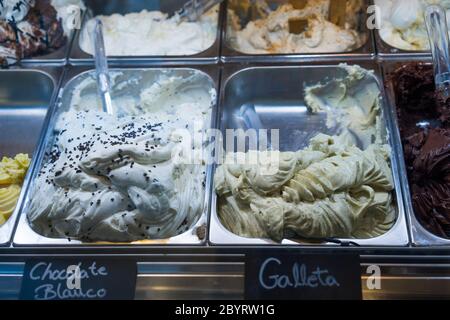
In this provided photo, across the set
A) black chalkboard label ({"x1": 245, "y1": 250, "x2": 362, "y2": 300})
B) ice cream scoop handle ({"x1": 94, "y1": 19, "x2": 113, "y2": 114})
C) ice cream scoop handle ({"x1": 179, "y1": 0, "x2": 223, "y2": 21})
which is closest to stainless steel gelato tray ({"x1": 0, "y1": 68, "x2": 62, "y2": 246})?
ice cream scoop handle ({"x1": 94, "y1": 19, "x2": 113, "y2": 114})

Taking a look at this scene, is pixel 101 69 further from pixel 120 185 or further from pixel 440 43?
pixel 440 43

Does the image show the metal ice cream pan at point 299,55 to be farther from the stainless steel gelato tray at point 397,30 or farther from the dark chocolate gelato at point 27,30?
the dark chocolate gelato at point 27,30

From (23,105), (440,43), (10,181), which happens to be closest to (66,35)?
(23,105)

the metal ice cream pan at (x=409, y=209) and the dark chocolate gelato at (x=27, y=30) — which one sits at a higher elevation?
the dark chocolate gelato at (x=27, y=30)

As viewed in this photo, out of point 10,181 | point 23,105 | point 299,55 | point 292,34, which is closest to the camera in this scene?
point 10,181

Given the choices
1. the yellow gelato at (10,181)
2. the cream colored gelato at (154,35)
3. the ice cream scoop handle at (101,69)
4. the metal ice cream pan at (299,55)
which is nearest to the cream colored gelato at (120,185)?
the yellow gelato at (10,181)

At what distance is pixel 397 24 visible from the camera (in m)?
2.43

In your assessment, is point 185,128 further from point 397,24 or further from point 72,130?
point 397,24

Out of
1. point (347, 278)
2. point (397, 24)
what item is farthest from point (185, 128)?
point (397, 24)

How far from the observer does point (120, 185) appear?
67.7 inches

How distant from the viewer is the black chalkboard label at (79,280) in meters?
1.42

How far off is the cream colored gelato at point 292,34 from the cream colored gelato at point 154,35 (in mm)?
137

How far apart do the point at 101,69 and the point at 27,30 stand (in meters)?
0.58

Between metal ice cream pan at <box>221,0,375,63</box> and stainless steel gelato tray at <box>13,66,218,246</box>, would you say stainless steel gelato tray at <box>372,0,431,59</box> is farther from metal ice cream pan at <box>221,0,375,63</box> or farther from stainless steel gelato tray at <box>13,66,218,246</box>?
stainless steel gelato tray at <box>13,66,218,246</box>
